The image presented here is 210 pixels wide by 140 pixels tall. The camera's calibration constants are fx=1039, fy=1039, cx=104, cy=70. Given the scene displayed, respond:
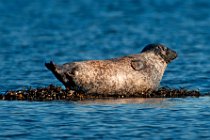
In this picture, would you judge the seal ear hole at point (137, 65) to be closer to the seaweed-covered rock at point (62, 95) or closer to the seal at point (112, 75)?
the seal at point (112, 75)

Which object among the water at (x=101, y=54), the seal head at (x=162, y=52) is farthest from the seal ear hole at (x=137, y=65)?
the water at (x=101, y=54)

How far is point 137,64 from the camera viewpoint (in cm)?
2062

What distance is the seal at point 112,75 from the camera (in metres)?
19.9

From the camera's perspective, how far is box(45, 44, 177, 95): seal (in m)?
19.9

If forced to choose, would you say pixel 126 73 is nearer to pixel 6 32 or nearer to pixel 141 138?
pixel 141 138

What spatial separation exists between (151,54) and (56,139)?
6.16 metres

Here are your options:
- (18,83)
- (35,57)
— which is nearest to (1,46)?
(35,57)

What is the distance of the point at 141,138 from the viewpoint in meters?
15.6

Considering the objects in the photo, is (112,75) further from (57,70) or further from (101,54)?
(101,54)

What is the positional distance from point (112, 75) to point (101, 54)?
10253mm

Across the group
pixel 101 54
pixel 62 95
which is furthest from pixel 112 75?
pixel 101 54

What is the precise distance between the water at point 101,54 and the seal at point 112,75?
2.65ft

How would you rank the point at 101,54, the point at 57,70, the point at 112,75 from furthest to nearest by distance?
the point at 101,54, the point at 112,75, the point at 57,70

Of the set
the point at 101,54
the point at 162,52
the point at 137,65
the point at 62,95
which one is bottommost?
the point at 62,95
